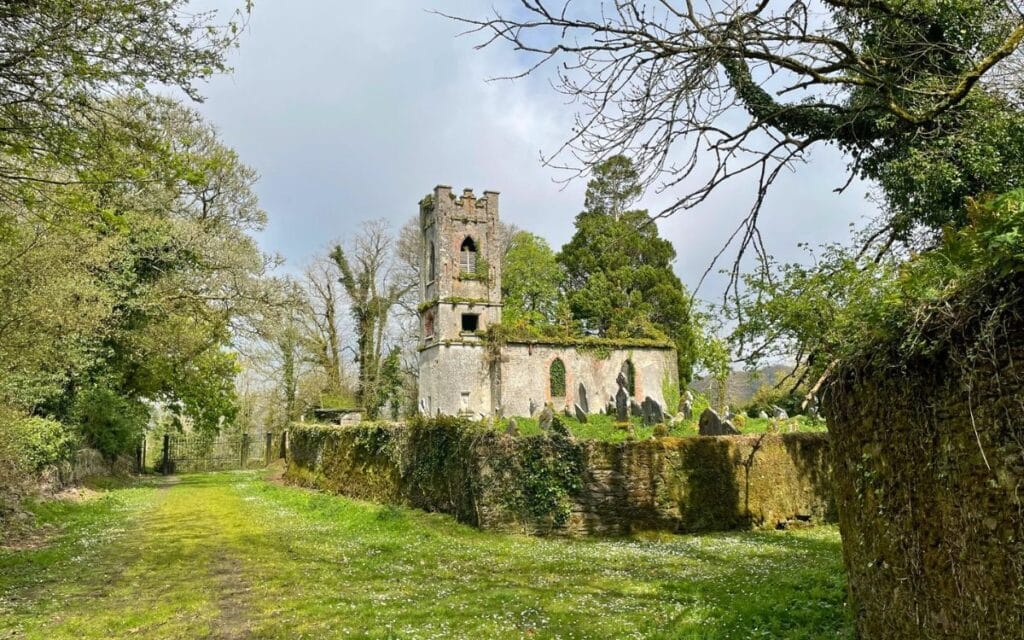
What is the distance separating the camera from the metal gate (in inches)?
1515

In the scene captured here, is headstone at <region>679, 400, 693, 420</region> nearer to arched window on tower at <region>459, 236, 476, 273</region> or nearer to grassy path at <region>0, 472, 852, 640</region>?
grassy path at <region>0, 472, 852, 640</region>

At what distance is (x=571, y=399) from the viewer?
35781 millimetres

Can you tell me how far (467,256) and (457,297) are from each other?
117 inches

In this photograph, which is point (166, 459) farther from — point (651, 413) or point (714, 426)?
point (714, 426)

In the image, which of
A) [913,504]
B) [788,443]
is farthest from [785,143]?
[788,443]

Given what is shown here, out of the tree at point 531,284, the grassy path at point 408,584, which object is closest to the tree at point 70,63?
the grassy path at point 408,584

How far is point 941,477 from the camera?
13.9 ft

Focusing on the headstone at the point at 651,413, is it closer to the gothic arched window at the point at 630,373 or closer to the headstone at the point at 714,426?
the headstone at the point at 714,426

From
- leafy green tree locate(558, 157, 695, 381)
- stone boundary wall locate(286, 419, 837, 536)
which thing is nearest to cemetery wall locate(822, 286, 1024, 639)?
stone boundary wall locate(286, 419, 837, 536)

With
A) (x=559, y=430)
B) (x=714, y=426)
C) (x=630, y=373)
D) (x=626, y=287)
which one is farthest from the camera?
(x=626, y=287)

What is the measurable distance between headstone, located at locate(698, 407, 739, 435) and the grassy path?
9.34ft

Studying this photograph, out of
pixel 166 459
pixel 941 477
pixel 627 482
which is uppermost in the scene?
pixel 941 477

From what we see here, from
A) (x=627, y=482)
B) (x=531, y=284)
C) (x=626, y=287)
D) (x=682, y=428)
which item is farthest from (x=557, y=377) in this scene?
(x=627, y=482)

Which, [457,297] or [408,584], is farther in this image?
[457,297]
